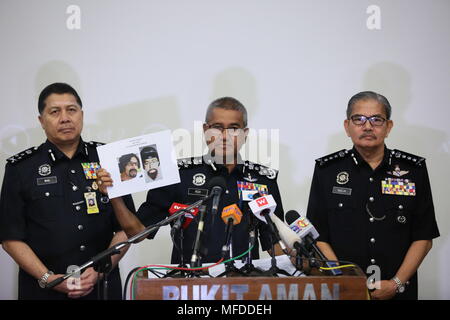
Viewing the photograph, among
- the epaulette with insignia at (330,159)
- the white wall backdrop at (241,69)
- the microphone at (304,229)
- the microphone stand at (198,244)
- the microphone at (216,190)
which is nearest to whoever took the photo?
the microphone stand at (198,244)

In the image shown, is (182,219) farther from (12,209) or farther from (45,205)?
(12,209)

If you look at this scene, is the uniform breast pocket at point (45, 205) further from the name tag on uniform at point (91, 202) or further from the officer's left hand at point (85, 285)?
the officer's left hand at point (85, 285)

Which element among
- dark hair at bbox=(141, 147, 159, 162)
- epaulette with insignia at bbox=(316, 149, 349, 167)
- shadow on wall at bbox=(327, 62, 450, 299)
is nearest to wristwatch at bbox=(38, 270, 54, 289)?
dark hair at bbox=(141, 147, 159, 162)

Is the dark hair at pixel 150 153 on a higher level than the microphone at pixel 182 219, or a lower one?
higher

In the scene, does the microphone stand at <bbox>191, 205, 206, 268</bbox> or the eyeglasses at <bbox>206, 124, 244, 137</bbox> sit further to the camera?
the eyeglasses at <bbox>206, 124, 244, 137</bbox>

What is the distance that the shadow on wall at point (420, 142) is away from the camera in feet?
14.2

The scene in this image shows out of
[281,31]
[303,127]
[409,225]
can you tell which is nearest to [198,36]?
[281,31]

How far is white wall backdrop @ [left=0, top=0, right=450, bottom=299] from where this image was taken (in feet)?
14.1

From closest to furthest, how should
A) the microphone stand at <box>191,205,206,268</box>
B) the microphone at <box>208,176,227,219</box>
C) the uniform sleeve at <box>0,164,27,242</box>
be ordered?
the microphone stand at <box>191,205,206,268</box> < the microphone at <box>208,176,227,219</box> < the uniform sleeve at <box>0,164,27,242</box>

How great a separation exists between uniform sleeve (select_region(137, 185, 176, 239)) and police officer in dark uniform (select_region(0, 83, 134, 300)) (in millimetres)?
110

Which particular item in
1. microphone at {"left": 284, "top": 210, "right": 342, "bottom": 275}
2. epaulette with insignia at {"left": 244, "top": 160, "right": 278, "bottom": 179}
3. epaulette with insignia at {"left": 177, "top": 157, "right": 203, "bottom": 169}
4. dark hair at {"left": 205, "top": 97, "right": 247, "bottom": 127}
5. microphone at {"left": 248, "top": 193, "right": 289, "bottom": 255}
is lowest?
microphone at {"left": 284, "top": 210, "right": 342, "bottom": 275}

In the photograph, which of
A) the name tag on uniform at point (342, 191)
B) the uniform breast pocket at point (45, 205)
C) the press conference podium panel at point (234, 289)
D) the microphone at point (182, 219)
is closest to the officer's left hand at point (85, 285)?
the uniform breast pocket at point (45, 205)

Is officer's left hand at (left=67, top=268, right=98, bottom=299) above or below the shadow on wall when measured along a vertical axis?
below

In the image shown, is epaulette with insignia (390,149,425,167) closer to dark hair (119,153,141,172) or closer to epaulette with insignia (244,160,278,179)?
epaulette with insignia (244,160,278,179)
